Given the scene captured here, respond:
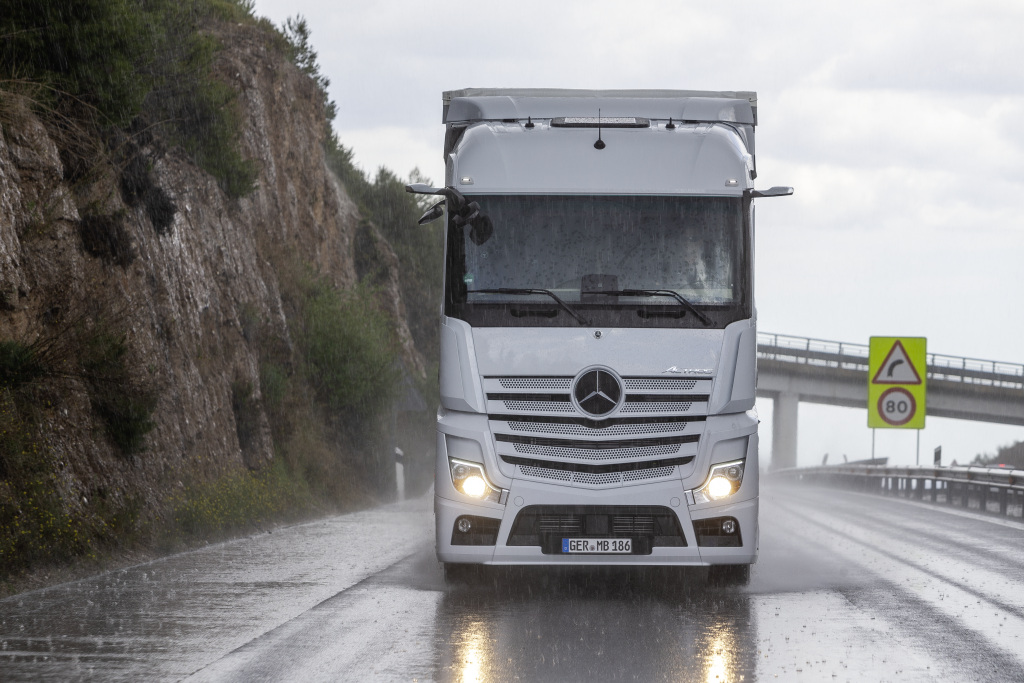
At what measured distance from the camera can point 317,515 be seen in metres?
24.8

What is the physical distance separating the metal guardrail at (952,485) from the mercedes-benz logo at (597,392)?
1514cm

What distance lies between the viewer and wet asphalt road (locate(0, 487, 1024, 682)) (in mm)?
7270

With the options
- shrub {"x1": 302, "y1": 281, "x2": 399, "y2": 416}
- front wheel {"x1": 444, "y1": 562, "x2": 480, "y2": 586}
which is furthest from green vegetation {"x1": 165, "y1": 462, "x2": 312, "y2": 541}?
front wheel {"x1": 444, "y1": 562, "x2": 480, "y2": 586}

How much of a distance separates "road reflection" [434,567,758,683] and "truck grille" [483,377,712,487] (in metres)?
1.09

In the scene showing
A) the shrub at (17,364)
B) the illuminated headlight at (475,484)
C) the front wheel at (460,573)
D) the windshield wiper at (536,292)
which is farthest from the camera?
the shrub at (17,364)

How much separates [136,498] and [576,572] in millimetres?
5828

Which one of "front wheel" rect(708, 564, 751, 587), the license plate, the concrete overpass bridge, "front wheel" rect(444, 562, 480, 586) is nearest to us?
the license plate

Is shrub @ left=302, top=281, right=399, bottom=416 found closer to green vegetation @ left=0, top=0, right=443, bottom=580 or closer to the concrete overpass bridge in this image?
green vegetation @ left=0, top=0, right=443, bottom=580

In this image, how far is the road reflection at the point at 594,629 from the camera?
23.7ft

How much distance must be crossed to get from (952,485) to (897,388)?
9.06ft

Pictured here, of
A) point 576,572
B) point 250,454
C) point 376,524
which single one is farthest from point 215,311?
point 576,572

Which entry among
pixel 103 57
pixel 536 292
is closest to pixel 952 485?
pixel 103 57

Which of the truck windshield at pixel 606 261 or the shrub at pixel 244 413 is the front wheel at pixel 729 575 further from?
the shrub at pixel 244 413

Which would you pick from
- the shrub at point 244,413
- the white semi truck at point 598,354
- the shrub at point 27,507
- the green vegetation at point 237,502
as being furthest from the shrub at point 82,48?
the white semi truck at point 598,354
